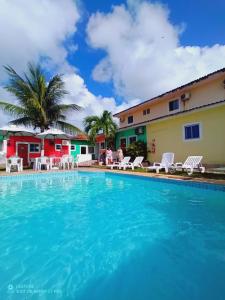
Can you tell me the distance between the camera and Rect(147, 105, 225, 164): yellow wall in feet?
35.7

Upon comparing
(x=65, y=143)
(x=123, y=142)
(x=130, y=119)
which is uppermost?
(x=130, y=119)

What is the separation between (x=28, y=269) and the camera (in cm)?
276

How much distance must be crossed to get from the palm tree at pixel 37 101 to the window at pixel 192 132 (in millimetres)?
9937

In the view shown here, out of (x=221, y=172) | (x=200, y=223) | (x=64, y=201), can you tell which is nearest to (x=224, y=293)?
(x=200, y=223)

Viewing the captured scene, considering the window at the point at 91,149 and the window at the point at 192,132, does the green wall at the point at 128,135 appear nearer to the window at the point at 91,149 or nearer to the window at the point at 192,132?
the window at the point at 192,132

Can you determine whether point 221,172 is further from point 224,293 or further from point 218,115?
point 224,293

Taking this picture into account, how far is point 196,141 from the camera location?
39.7 ft

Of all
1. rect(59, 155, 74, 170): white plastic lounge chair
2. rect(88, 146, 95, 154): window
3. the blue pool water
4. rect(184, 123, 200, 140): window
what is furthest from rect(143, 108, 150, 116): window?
the blue pool water

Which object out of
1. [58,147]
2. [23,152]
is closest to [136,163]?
[58,147]

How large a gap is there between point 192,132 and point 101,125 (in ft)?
28.0

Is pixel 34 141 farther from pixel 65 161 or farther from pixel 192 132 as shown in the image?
pixel 192 132

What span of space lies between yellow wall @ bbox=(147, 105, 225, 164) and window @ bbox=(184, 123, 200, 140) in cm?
26

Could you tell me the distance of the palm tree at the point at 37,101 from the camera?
15.9 m

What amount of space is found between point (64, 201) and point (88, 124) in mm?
12897
